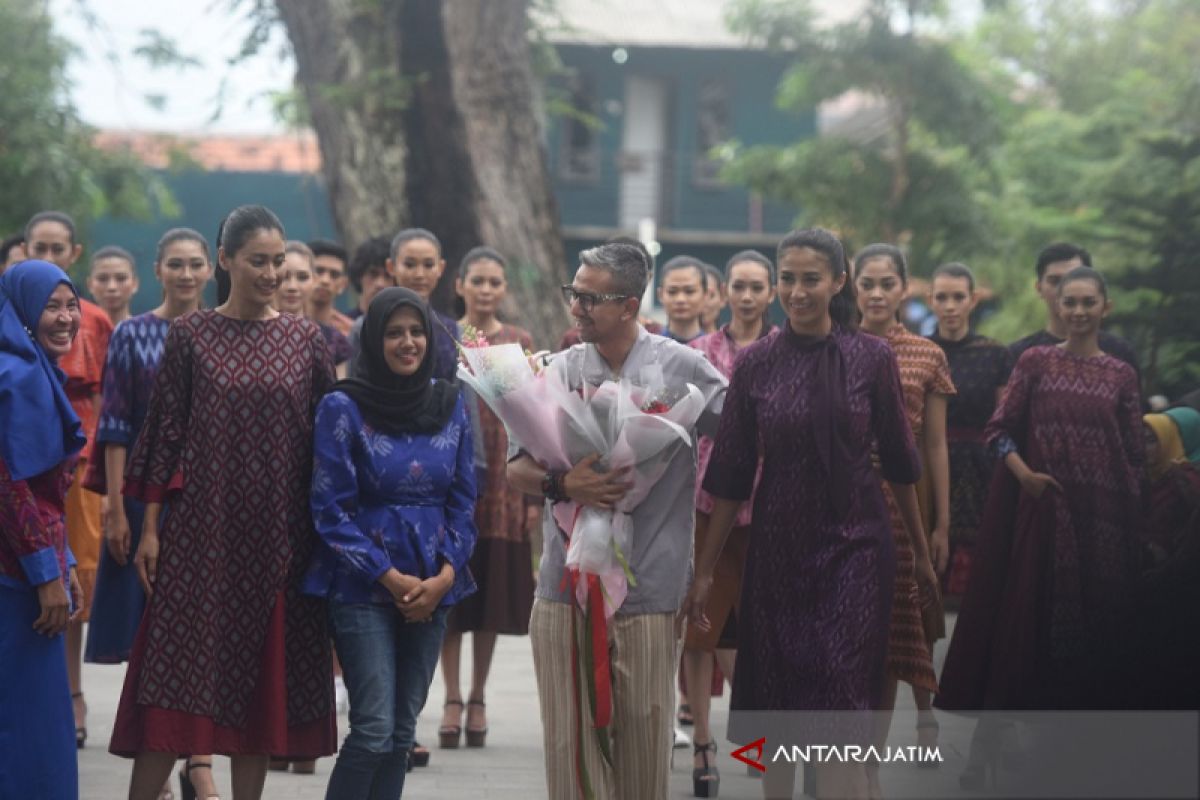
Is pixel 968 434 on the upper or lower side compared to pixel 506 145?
lower

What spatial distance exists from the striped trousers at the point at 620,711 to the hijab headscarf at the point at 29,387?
1.67 metres

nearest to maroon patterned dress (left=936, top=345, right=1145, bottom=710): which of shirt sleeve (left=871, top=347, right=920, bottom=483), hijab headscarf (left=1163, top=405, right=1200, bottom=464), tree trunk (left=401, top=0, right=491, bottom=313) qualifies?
hijab headscarf (left=1163, top=405, right=1200, bottom=464)

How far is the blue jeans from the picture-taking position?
5836mm

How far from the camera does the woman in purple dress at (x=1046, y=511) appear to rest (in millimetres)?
7500

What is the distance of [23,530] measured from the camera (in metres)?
5.75

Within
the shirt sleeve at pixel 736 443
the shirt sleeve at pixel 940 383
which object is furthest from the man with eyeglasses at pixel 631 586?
the shirt sleeve at pixel 940 383

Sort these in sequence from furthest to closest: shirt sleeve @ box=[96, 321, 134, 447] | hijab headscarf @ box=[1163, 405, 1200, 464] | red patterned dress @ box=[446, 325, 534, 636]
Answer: red patterned dress @ box=[446, 325, 534, 636], shirt sleeve @ box=[96, 321, 134, 447], hijab headscarf @ box=[1163, 405, 1200, 464]

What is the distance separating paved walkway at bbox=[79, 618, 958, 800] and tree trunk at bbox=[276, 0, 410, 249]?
5292 mm

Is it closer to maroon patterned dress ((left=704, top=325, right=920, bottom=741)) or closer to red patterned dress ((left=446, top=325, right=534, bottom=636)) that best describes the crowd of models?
maroon patterned dress ((left=704, top=325, right=920, bottom=741))

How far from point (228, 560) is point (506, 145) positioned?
913 centimetres

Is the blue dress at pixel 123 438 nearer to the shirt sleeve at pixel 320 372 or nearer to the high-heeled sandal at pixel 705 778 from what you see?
the shirt sleeve at pixel 320 372

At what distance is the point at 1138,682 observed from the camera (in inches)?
170

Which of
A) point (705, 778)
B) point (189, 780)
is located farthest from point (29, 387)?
point (705, 778)

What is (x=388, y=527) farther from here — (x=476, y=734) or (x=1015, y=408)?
(x=1015, y=408)
